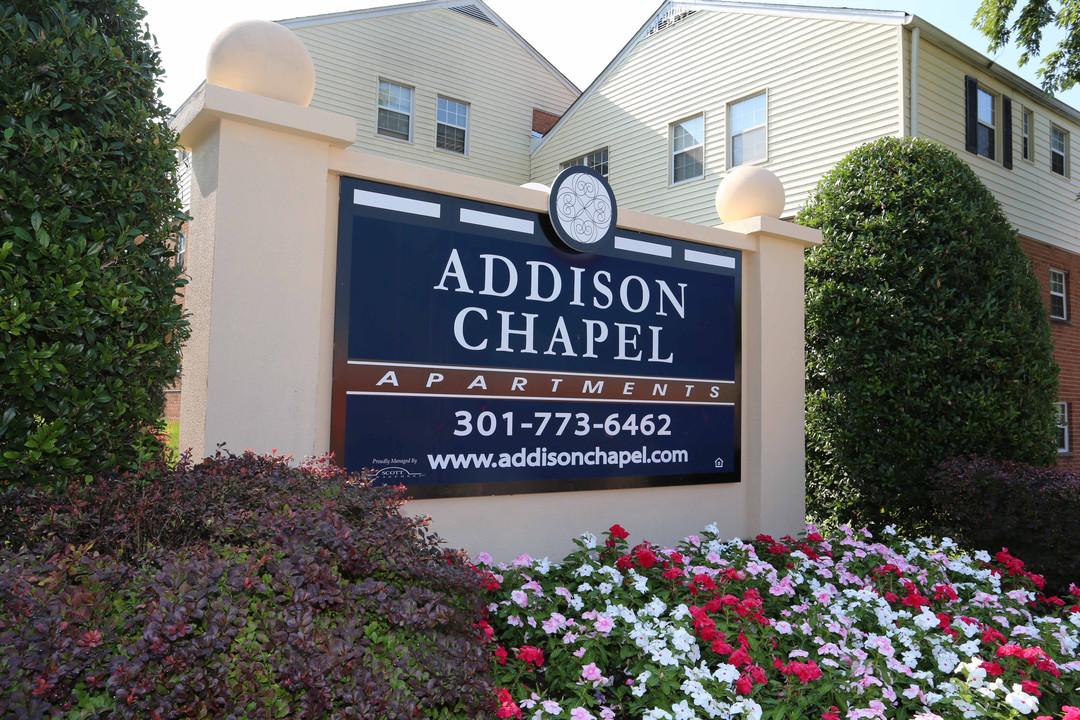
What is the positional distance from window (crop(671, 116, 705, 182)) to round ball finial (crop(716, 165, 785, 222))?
7.41 metres

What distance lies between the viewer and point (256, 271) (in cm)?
395

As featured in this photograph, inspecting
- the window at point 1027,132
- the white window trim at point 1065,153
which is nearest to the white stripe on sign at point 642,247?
the window at point 1027,132

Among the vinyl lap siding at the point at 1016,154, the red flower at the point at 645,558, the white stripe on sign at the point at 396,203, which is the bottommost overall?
the red flower at the point at 645,558

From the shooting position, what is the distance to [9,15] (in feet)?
9.41

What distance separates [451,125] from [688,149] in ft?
17.0

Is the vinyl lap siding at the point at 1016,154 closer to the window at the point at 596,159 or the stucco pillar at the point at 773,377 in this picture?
the stucco pillar at the point at 773,377

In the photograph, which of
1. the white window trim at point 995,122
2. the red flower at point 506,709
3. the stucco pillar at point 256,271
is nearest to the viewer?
the red flower at point 506,709

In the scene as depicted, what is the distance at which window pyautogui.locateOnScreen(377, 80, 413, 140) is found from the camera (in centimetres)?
1478

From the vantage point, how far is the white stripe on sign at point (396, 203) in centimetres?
432

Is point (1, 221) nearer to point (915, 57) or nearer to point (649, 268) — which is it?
point (649, 268)

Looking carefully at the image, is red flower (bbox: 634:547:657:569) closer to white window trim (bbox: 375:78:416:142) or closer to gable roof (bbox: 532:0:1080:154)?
gable roof (bbox: 532:0:1080:154)

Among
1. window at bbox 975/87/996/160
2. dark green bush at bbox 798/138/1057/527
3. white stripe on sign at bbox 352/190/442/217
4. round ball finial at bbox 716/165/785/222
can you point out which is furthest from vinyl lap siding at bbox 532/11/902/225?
white stripe on sign at bbox 352/190/442/217

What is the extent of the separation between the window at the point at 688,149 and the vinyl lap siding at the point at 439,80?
415 cm

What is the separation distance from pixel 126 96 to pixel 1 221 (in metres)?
0.79
